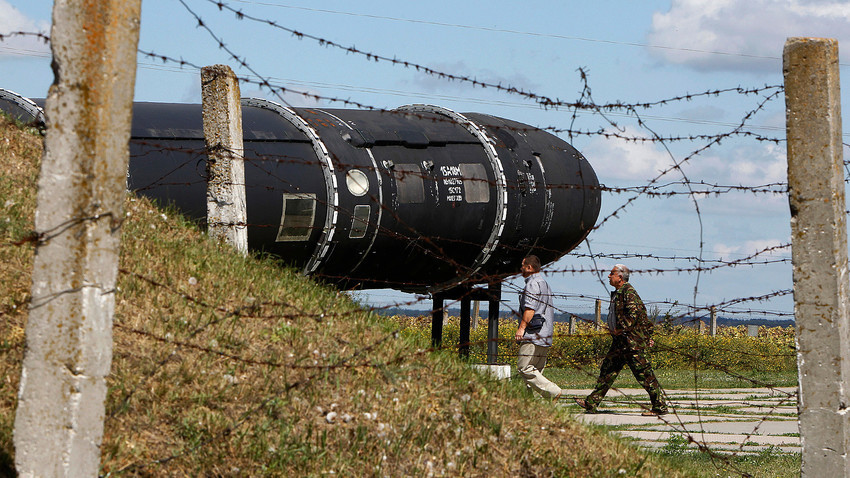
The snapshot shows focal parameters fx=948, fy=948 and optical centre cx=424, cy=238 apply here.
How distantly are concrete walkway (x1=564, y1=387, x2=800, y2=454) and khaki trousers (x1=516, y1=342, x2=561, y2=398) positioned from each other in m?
0.43

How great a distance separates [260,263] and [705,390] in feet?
36.0

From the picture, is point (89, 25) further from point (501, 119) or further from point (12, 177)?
point (501, 119)

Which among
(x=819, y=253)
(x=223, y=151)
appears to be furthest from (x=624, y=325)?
(x=819, y=253)

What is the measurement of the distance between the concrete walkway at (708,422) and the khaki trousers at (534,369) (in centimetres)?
43

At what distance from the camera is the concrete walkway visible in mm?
9477

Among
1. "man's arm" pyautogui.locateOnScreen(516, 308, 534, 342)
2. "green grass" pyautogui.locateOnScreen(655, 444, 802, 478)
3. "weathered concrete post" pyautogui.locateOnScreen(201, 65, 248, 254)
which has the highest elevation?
"weathered concrete post" pyautogui.locateOnScreen(201, 65, 248, 254)

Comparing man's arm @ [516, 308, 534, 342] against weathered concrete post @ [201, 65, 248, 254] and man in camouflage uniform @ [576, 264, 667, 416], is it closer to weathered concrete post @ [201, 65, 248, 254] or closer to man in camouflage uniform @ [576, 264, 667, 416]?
man in camouflage uniform @ [576, 264, 667, 416]

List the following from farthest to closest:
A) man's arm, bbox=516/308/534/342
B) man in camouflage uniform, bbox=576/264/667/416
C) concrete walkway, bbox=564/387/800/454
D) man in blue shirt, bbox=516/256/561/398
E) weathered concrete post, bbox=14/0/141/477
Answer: man in camouflage uniform, bbox=576/264/667/416
man in blue shirt, bbox=516/256/561/398
man's arm, bbox=516/308/534/342
concrete walkway, bbox=564/387/800/454
weathered concrete post, bbox=14/0/141/477

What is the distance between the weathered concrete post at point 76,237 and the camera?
4.17m

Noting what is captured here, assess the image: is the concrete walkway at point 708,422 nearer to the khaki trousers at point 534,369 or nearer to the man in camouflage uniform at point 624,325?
the man in camouflage uniform at point 624,325

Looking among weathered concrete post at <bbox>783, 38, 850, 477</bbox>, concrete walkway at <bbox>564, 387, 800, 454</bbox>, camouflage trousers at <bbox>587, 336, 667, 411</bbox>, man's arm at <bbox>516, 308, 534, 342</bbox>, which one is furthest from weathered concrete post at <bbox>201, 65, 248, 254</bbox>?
weathered concrete post at <bbox>783, 38, 850, 477</bbox>

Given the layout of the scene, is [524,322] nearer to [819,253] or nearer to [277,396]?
[277,396]

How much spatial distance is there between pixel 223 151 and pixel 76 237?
470 centimetres

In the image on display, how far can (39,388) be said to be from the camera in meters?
4.23
